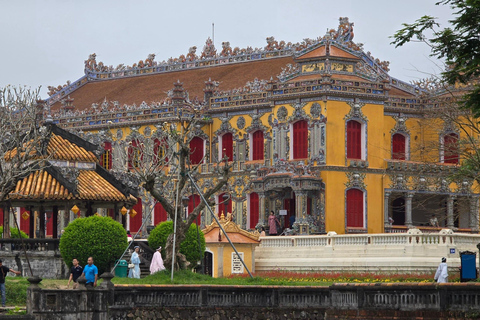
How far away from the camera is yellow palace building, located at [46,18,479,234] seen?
64.5m

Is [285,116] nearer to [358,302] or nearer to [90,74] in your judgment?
[90,74]

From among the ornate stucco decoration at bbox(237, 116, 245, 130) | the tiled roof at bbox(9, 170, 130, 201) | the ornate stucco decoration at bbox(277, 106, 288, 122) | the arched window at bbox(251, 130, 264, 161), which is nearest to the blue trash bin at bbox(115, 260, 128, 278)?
the tiled roof at bbox(9, 170, 130, 201)

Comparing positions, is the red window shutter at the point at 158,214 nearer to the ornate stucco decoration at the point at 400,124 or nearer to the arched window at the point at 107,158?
the arched window at the point at 107,158

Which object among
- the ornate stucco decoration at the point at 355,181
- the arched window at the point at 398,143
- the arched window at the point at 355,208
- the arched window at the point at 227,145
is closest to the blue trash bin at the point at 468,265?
the arched window at the point at 355,208

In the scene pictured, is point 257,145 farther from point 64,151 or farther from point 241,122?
point 64,151

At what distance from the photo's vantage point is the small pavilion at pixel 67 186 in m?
48.6

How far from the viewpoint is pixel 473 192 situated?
67.2m

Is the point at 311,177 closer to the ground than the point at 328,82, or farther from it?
closer to the ground

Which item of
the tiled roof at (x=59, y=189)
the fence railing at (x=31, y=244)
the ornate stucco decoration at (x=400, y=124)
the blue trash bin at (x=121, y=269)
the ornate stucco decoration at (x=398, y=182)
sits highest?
the ornate stucco decoration at (x=400, y=124)

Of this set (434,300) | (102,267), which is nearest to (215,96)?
(102,267)

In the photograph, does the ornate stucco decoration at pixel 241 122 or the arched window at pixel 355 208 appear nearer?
the arched window at pixel 355 208

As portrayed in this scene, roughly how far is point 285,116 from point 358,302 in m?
34.5

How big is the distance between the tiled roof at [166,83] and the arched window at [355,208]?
390 inches

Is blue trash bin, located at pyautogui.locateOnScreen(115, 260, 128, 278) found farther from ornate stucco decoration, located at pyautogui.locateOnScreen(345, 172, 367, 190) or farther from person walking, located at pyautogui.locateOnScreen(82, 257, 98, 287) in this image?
ornate stucco decoration, located at pyautogui.locateOnScreen(345, 172, 367, 190)
